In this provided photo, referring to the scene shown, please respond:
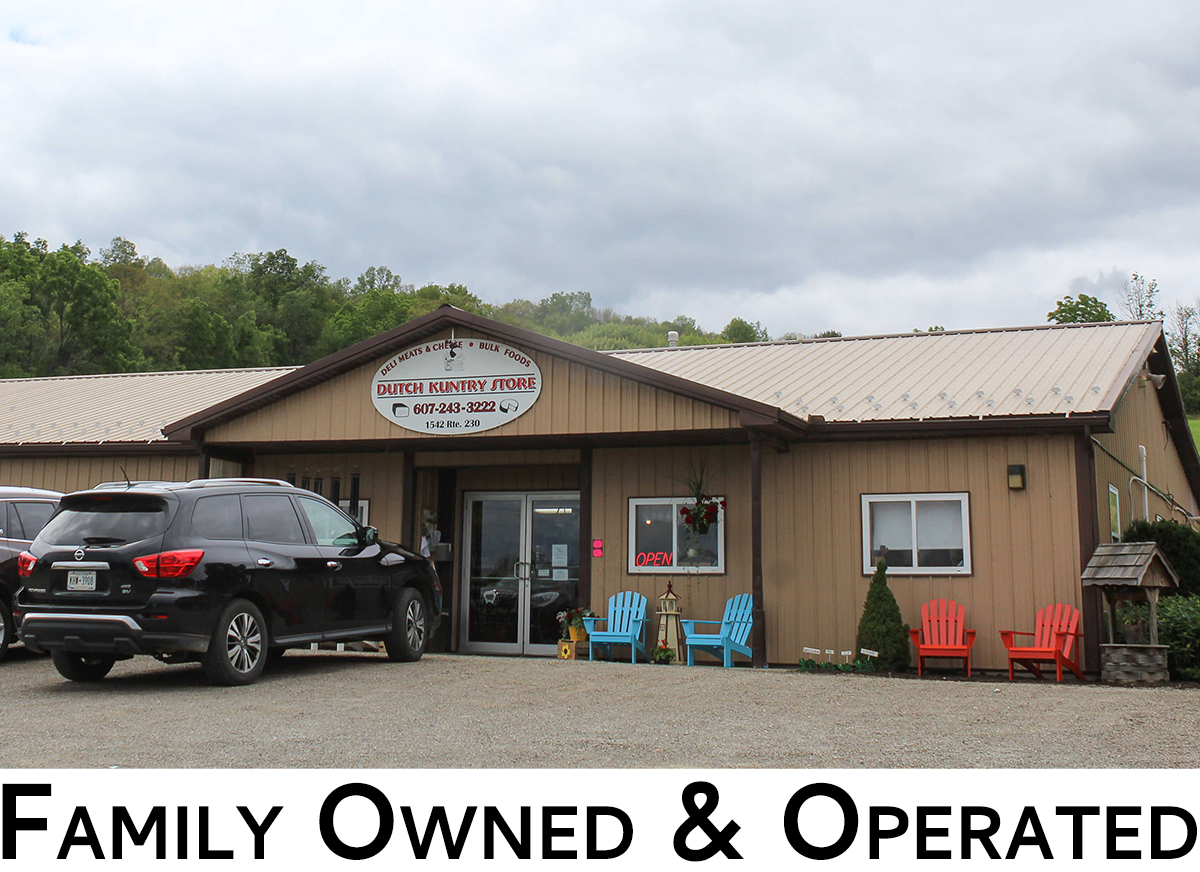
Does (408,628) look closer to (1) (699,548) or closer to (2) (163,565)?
(2) (163,565)

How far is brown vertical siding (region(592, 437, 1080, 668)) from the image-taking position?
1273 centimetres

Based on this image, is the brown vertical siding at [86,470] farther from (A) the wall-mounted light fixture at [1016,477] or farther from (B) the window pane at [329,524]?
(A) the wall-mounted light fixture at [1016,477]

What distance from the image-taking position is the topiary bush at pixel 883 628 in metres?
12.4

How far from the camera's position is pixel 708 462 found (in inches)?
569

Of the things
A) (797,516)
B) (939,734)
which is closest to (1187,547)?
(797,516)

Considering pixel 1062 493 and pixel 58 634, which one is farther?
pixel 1062 493

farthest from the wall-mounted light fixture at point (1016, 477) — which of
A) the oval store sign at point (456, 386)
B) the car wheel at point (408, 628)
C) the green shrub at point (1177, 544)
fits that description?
the car wheel at point (408, 628)

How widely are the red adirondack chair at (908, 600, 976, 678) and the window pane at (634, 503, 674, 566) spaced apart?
318 centimetres

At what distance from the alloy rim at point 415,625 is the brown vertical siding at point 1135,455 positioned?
25.1 ft

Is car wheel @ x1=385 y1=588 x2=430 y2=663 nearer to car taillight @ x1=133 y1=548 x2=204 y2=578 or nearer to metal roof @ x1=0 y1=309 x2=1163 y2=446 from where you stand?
car taillight @ x1=133 y1=548 x2=204 y2=578

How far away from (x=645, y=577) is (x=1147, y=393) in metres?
9.33

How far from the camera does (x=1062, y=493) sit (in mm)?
12719

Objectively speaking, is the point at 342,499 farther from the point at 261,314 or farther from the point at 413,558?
the point at 261,314

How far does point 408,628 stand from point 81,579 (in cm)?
337
